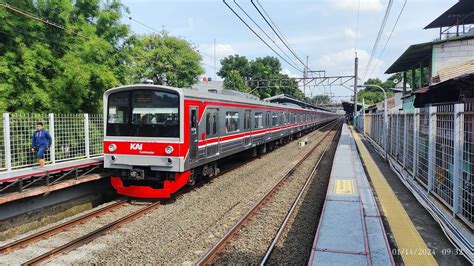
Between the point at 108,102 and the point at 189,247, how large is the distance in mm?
4832

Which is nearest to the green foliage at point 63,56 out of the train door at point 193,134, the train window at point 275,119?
the train door at point 193,134

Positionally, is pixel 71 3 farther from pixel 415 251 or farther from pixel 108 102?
pixel 415 251

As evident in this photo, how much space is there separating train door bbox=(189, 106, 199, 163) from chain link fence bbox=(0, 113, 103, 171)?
323cm

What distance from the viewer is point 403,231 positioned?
6.20 meters

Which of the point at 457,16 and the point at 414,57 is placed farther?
the point at 457,16

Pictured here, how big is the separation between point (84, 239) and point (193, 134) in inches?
149

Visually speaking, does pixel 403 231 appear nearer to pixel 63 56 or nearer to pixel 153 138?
pixel 153 138

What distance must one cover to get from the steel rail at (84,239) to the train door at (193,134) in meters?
1.76

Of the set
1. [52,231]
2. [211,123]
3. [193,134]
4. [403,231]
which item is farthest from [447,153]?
[52,231]

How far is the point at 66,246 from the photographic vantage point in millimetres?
5793

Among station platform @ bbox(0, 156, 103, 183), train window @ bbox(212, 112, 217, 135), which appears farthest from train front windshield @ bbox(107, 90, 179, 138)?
→ train window @ bbox(212, 112, 217, 135)

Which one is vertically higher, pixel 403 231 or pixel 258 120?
pixel 258 120

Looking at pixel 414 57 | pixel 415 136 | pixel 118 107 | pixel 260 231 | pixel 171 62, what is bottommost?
pixel 260 231

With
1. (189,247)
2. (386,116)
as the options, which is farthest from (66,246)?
(386,116)
